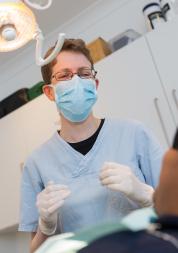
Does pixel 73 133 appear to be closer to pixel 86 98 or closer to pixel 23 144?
pixel 86 98

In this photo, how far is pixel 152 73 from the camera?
1.87 meters

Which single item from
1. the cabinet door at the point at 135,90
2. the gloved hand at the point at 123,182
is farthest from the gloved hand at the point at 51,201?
the cabinet door at the point at 135,90

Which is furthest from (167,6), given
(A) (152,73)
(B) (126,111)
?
(B) (126,111)

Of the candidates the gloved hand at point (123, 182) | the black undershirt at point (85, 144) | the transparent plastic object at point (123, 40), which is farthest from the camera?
the transparent plastic object at point (123, 40)

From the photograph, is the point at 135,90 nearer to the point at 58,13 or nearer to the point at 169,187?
the point at 58,13

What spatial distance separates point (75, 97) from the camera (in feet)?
4.10

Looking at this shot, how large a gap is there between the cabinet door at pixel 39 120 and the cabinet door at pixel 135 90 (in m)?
0.29

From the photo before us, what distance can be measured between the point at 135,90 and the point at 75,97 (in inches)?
27.7

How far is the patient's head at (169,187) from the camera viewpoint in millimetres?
422

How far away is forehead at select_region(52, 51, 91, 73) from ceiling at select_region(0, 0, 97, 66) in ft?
4.05

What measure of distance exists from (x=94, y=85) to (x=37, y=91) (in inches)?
44.9

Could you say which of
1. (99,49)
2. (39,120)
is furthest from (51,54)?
(39,120)

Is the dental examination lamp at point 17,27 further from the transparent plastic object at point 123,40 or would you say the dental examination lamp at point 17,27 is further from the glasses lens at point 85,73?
the transparent plastic object at point 123,40

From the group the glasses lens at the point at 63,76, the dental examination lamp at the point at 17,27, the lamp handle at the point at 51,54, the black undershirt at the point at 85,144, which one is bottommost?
the black undershirt at the point at 85,144
